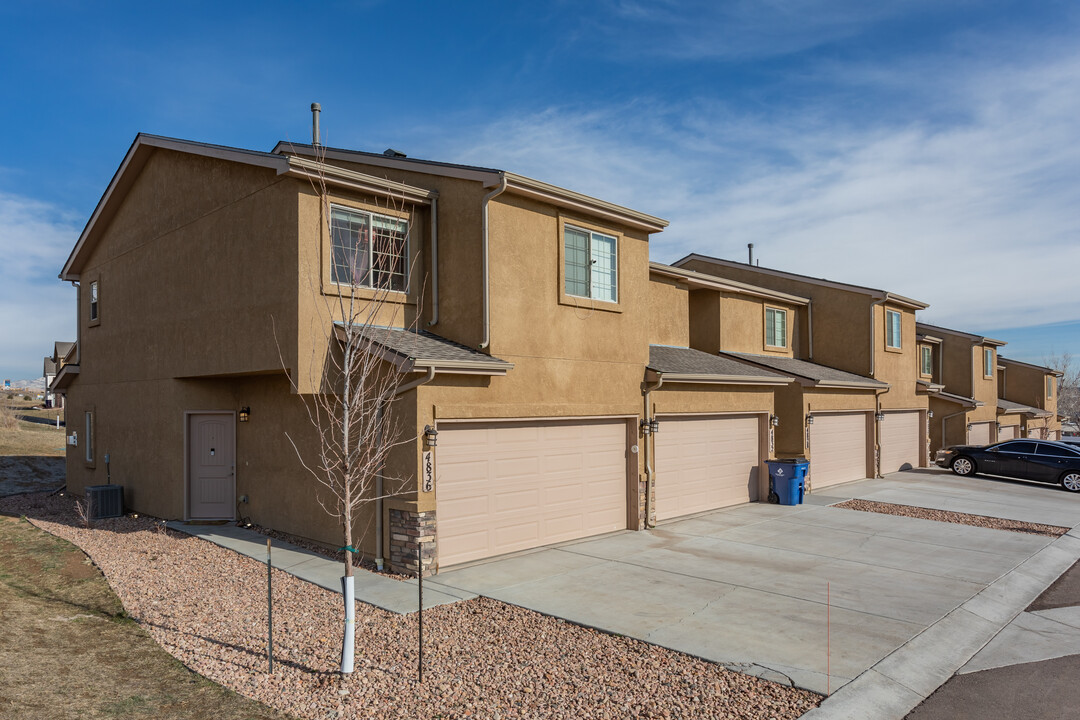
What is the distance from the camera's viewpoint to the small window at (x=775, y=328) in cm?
2219

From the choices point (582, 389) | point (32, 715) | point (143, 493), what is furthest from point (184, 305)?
point (32, 715)

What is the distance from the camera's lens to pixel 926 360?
98.9 feet

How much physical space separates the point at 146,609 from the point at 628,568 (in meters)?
6.48

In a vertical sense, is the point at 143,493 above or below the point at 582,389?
below

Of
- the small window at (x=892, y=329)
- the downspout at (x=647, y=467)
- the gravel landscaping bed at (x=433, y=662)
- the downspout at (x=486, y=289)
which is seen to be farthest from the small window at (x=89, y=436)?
the small window at (x=892, y=329)

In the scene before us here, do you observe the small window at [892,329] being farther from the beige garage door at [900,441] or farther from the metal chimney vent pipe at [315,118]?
the metal chimney vent pipe at [315,118]

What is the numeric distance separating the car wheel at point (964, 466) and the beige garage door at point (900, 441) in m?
1.54

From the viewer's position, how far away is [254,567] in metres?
10.7

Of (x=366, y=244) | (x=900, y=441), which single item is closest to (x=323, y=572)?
(x=366, y=244)

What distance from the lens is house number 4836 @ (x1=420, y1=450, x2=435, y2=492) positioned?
10.2m

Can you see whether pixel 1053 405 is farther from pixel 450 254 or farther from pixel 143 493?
pixel 143 493

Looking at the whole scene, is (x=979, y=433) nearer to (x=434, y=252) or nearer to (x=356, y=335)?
(x=434, y=252)

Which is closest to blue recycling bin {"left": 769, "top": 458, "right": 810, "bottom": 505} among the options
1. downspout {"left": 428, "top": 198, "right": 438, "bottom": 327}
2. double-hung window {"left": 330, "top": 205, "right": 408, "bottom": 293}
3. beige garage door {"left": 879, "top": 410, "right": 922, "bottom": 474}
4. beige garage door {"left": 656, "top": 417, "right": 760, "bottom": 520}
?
beige garage door {"left": 656, "top": 417, "right": 760, "bottom": 520}

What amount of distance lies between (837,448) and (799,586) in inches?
488
